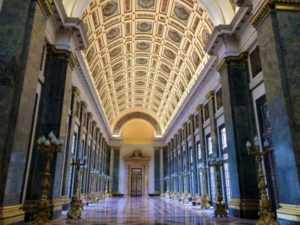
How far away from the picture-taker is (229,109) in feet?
36.8

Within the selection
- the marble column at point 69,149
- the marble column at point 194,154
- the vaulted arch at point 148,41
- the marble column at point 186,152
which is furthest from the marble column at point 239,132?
the marble column at point 186,152

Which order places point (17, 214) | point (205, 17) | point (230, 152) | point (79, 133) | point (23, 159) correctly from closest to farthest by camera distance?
point (17, 214) → point (23, 159) → point (230, 152) → point (205, 17) → point (79, 133)

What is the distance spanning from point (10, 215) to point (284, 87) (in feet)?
23.8

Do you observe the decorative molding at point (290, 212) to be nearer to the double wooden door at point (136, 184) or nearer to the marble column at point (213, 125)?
the marble column at point (213, 125)

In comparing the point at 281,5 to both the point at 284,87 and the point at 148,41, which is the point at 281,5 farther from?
the point at 148,41

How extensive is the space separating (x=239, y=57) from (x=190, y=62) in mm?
7459

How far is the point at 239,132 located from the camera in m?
10.7

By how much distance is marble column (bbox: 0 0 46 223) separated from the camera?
5699mm

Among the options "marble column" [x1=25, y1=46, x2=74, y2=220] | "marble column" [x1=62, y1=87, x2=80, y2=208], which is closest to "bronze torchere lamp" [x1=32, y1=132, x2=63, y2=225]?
"marble column" [x1=25, y1=46, x2=74, y2=220]

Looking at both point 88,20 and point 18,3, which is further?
point 88,20

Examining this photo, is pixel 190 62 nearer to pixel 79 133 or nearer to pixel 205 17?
pixel 205 17

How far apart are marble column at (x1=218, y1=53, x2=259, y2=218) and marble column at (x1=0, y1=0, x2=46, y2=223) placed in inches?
305

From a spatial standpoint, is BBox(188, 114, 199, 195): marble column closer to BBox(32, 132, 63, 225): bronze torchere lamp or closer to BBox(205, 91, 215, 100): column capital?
BBox(205, 91, 215, 100): column capital

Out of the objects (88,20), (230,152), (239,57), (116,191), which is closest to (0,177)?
(230,152)
